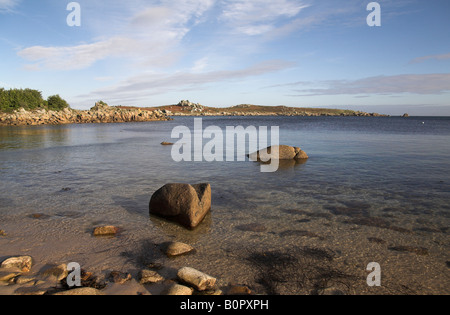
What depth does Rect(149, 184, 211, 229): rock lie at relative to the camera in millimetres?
7778

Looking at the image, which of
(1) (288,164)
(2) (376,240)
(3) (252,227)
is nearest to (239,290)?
(3) (252,227)

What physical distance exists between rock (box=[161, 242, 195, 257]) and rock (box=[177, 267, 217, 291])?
1.10 m

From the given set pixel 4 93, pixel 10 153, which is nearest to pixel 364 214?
pixel 10 153

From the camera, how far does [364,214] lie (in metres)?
8.42

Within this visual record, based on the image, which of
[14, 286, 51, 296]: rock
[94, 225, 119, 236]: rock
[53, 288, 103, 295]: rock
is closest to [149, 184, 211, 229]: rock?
[94, 225, 119, 236]: rock

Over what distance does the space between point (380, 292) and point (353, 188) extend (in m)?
7.16

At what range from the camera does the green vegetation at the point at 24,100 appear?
73131mm

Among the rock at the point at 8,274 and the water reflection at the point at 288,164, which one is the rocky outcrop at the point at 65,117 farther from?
the rock at the point at 8,274

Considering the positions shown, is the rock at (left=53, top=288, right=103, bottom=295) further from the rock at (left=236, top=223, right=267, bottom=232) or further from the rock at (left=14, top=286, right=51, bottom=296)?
the rock at (left=236, top=223, right=267, bottom=232)

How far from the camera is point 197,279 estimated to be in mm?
4785

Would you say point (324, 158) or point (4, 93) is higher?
point (4, 93)

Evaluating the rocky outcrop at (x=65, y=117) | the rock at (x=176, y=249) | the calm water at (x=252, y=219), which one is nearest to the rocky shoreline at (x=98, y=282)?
the calm water at (x=252, y=219)
